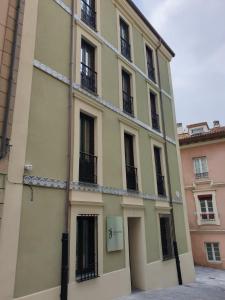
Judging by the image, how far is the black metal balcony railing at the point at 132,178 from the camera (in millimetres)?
9914

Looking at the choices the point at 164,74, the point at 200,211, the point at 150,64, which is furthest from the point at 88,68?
the point at 200,211

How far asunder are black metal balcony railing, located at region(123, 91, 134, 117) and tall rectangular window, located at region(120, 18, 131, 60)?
2.04m

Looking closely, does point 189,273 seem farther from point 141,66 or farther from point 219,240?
point 141,66

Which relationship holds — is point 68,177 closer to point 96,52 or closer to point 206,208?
point 96,52

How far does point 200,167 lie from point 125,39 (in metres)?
12.2

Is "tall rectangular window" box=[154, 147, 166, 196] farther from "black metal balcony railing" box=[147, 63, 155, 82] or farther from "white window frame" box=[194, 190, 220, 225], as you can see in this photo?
"white window frame" box=[194, 190, 220, 225]

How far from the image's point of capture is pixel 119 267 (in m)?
8.19

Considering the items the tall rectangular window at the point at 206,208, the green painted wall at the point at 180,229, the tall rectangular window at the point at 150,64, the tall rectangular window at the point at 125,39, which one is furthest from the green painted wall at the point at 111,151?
the tall rectangular window at the point at 206,208

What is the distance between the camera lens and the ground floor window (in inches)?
734

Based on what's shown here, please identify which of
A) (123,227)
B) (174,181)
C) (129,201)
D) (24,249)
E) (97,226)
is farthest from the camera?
(174,181)

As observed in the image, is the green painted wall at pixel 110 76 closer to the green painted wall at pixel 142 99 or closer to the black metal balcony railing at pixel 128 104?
the black metal balcony railing at pixel 128 104

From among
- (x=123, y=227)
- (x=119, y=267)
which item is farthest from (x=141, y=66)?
(x=119, y=267)

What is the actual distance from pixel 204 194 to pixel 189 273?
28.2 ft

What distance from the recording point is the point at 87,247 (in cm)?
749
